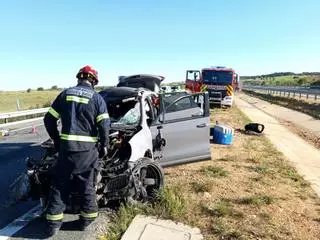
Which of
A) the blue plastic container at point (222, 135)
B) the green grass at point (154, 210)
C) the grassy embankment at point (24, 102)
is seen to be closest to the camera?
the green grass at point (154, 210)

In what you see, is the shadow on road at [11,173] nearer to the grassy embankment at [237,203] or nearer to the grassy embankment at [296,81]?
the grassy embankment at [237,203]

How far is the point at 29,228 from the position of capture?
5.29 metres

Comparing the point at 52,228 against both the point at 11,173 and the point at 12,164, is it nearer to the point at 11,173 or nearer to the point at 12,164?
the point at 11,173

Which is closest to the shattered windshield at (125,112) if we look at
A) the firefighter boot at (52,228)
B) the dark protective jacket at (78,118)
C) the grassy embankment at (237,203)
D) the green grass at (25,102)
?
the grassy embankment at (237,203)

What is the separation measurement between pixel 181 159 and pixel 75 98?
11.1 ft

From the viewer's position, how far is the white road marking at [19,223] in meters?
5.09

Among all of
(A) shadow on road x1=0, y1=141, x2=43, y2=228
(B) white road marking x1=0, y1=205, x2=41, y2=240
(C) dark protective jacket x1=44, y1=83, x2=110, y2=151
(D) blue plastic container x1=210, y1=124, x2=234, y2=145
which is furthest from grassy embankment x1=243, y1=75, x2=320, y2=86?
(C) dark protective jacket x1=44, y1=83, x2=110, y2=151

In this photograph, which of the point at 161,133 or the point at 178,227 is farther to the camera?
the point at 161,133

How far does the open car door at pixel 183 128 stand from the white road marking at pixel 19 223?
8.33ft

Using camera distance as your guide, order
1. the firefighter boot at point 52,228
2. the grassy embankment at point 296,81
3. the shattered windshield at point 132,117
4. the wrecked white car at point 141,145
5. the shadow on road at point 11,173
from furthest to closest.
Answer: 1. the grassy embankment at point 296,81
2. the shattered windshield at point 132,117
3. the wrecked white car at point 141,145
4. the shadow on road at point 11,173
5. the firefighter boot at point 52,228

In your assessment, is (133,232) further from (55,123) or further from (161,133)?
(161,133)

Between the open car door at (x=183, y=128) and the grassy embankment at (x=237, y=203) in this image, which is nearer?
the grassy embankment at (x=237, y=203)

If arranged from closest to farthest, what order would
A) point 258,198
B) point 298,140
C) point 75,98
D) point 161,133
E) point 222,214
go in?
point 75,98, point 222,214, point 258,198, point 161,133, point 298,140

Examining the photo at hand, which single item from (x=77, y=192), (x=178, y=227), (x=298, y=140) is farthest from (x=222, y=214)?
(x=298, y=140)
